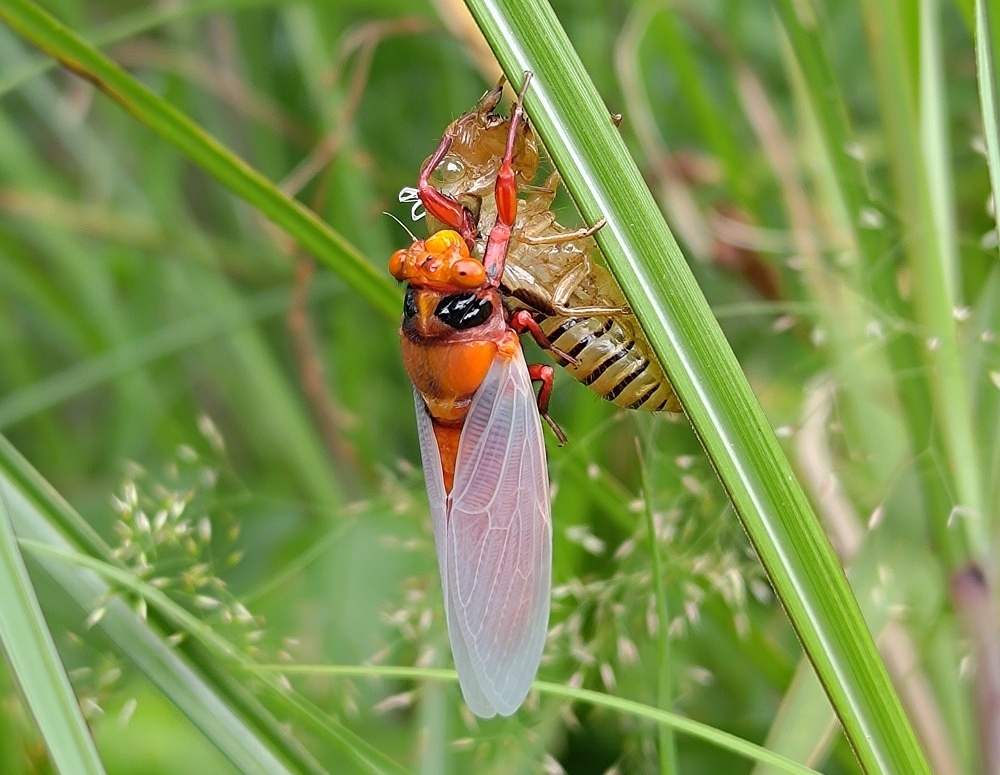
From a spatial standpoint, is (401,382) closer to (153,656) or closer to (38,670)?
(153,656)

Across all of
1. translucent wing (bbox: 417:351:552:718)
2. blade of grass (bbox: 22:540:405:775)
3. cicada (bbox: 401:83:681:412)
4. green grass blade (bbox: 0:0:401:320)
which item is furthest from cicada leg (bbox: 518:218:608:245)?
blade of grass (bbox: 22:540:405:775)

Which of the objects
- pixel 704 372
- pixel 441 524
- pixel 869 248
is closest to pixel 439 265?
pixel 441 524

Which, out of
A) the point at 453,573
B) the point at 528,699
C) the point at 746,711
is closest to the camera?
the point at 453,573

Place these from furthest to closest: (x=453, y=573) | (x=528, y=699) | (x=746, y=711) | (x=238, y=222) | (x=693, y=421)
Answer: (x=238, y=222) → (x=746, y=711) → (x=528, y=699) → (x=453, y=573) → (x=693, y=421)

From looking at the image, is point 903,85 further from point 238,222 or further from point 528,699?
point 238,222

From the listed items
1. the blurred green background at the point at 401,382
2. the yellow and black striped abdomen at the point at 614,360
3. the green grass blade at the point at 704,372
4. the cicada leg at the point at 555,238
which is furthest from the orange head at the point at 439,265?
the green grass blade at the point at 704,372

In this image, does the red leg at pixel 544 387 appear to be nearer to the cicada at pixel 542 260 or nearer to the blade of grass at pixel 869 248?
the cicada at pixel 542 260

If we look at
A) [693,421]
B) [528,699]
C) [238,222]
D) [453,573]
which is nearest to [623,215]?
[693,421]

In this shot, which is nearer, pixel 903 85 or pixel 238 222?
pixel 903 85
